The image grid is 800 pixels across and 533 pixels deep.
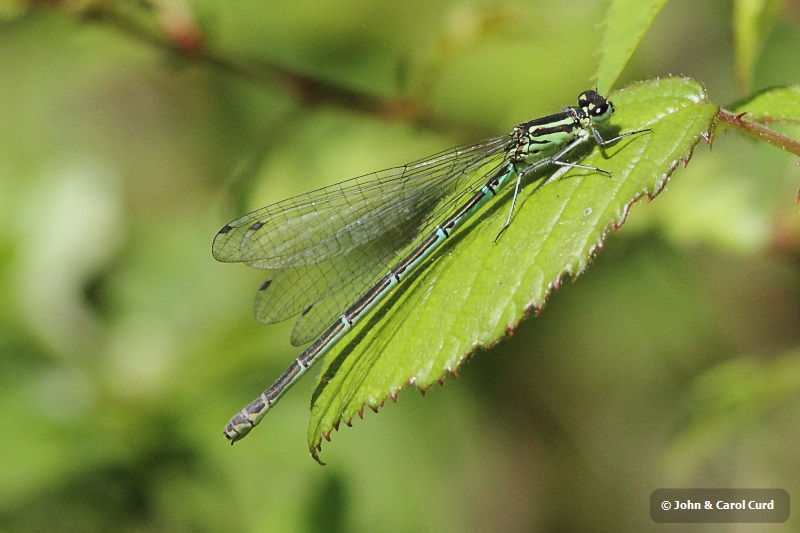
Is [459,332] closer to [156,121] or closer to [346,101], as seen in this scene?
[346,101]

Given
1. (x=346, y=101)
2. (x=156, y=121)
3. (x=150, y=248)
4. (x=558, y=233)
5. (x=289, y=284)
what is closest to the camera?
(x=558, y=233)

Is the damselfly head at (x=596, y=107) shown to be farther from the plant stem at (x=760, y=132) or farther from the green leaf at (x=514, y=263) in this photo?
the plant stem at (x=760, y=132)

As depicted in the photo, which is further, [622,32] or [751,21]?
[751,21]

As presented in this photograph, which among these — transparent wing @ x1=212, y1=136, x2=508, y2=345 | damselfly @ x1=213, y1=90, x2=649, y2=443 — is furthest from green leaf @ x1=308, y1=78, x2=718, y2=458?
transparent wing @ x1=212, y1=136, x2=508, y2=345

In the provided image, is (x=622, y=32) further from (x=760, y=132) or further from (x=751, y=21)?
(x=751, y=21)

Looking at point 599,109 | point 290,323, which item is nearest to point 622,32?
point 599,109

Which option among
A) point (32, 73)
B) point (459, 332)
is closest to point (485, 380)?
point (459, 332)
